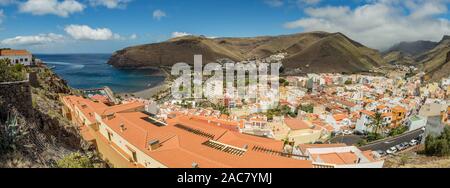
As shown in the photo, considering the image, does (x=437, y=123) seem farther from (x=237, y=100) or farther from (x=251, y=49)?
(x=251, y=49)

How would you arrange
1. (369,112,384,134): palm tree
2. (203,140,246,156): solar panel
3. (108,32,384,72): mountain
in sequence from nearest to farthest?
(203,140,246,156): solar panel < (369,112,384,134): palm tree < (108,32,384,72): mountain

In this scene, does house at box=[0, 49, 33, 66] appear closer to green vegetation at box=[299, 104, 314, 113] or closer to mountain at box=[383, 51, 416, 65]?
green vegetation at box=[299, 104, 314, 113]

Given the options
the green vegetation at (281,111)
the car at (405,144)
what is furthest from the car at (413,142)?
the green vegetation at (281,111)

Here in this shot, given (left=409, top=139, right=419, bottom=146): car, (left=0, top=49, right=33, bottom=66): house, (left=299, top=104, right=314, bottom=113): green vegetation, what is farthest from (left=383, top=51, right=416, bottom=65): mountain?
(left=0, top=49, right=33, bottom=66): house

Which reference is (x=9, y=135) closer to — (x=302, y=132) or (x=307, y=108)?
(x=302, y=132)

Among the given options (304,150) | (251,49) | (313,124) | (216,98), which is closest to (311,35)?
(251,49)
